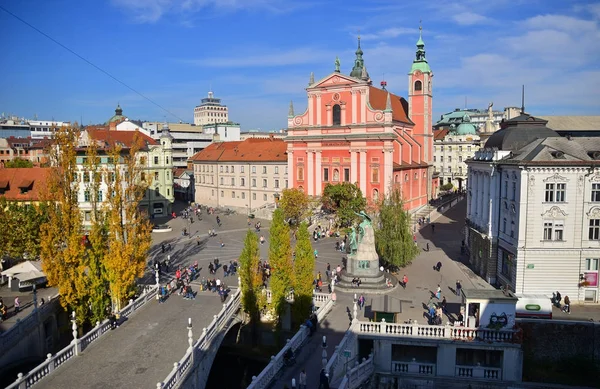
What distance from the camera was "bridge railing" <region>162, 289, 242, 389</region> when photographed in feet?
63.9

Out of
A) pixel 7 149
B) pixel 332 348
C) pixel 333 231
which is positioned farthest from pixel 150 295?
pixel 7 149

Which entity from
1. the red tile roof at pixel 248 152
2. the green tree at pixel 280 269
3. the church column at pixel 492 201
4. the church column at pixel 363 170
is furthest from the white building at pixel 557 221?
the red tile roof at pixel 248 152

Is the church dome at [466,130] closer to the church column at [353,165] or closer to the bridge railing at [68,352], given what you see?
the church column at [353,165]

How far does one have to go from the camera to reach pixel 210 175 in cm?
8144

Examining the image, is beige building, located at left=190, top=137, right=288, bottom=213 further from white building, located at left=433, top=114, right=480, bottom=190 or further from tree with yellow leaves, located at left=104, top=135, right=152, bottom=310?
tree with yellow leaves, located at left=104, top=135, right=152, bottom=310

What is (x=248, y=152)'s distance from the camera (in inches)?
3002

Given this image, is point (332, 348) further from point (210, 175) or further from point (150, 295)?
point (210, 175)

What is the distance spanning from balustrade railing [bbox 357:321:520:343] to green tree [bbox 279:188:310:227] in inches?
1190

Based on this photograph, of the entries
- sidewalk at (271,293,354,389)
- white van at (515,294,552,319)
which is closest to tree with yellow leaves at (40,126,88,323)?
sidewalk at (271,293,354,389)

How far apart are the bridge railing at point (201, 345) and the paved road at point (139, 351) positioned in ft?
2.63

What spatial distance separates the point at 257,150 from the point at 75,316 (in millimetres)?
52033

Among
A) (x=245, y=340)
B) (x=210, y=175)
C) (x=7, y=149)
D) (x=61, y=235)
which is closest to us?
(x=61, y=235)

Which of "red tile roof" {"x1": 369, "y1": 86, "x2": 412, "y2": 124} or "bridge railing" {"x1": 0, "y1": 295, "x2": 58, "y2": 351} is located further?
"red tile roof" {"x1": 369, "y1": 86, "x2": 412, "y2": 124}

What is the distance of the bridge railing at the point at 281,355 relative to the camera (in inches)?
738
